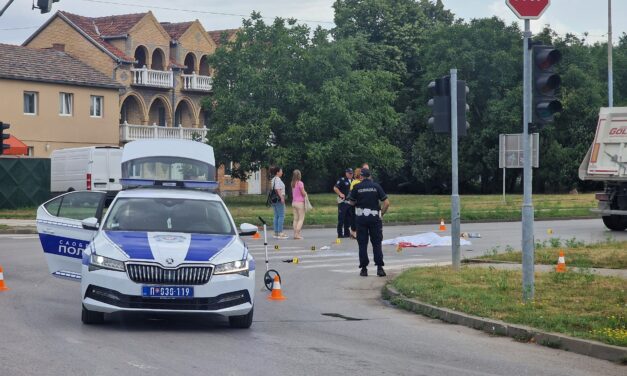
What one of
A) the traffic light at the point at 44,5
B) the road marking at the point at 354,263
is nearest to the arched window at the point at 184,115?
the traffic light at the point at 44,5

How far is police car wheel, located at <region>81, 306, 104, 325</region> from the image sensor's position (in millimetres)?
12680

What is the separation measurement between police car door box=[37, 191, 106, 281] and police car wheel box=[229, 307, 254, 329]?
2.58 meters

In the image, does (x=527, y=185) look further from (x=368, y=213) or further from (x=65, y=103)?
(x=65, y=103)

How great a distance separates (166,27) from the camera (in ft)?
235

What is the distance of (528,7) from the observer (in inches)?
559

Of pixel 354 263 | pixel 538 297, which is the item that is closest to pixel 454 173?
pixel 354 263

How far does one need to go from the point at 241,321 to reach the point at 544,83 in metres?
4.66

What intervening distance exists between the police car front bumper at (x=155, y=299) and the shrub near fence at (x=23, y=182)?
36.5 m

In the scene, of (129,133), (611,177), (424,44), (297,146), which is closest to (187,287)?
(611,177)

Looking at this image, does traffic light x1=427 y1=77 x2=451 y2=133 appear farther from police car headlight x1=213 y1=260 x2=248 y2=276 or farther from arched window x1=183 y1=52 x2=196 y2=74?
arched window x1=183 y1=52 x2=196 y2=74

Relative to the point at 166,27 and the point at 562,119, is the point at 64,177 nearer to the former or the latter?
the point at 166,27

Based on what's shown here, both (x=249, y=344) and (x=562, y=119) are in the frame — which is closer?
(x=249, y=344)

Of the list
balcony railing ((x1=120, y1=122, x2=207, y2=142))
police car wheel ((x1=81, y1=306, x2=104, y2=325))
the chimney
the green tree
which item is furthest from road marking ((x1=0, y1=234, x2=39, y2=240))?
the chimney

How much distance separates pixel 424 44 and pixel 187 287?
66.1 metres
